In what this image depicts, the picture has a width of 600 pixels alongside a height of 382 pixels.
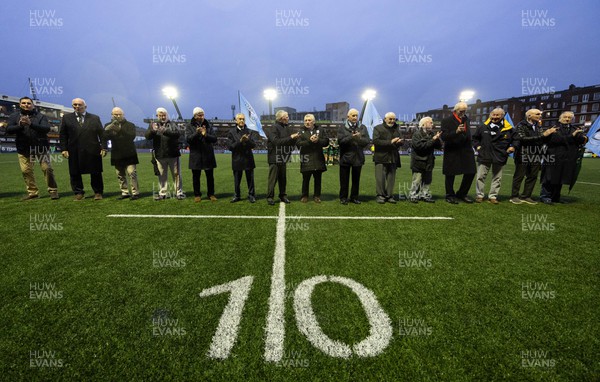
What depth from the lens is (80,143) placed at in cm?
638

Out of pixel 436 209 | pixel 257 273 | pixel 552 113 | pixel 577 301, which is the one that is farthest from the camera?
pixel 552 113

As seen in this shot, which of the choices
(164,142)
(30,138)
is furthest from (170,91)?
(164,142)

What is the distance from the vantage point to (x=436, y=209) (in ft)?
19.7

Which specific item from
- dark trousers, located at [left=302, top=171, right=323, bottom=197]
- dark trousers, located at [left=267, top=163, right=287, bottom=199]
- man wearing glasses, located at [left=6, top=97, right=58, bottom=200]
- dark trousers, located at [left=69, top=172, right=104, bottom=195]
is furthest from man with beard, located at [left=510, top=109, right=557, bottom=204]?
man wearing glasses, located at [left=6, top=97, right=58, bottom=200]

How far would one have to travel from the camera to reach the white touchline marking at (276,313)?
1.92 m

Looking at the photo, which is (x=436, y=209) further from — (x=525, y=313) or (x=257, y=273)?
(x=257, y=273)

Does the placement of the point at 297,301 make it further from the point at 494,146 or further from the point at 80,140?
the point at 80,140

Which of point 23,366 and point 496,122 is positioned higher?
point 496,122

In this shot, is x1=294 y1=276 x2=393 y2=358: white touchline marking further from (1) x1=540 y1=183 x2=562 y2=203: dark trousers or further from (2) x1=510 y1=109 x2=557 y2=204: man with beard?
(1) x1=540 y1=183 x2=562 y2=203: dark trousers

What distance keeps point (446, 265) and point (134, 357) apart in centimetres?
332

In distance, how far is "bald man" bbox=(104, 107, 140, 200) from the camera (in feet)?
21.1

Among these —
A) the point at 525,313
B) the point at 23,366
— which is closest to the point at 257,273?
the point at 23,366

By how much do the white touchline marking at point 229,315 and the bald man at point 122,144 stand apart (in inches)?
217

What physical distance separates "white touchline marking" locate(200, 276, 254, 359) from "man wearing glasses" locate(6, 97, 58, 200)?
684 cm
